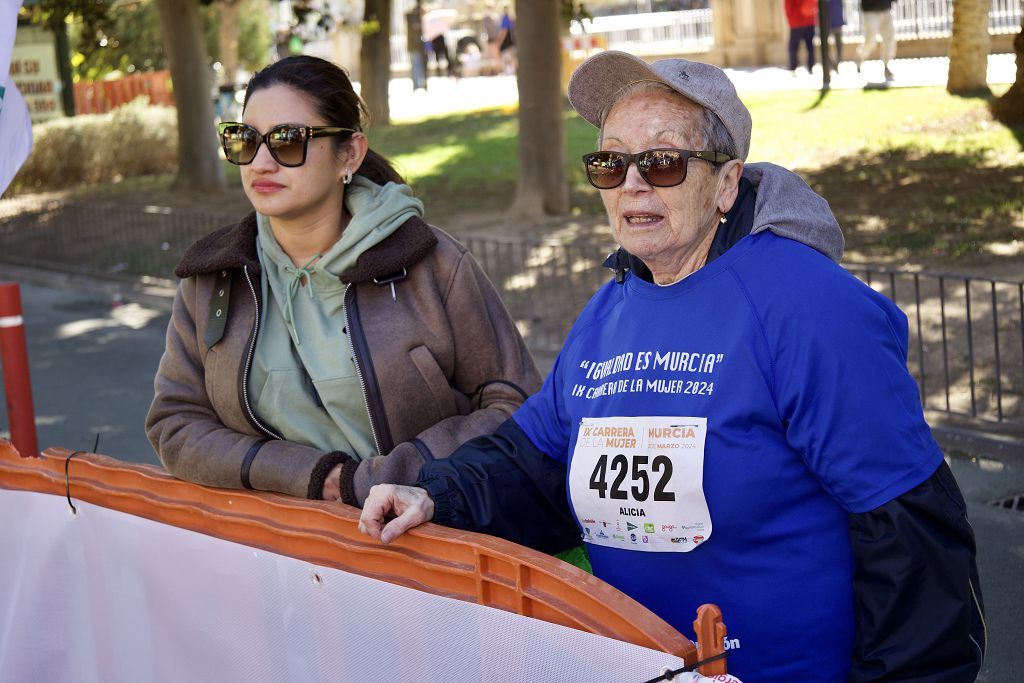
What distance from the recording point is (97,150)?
78.6 feet

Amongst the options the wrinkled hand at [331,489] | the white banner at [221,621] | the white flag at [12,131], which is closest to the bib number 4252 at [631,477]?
the white banner at [221,621]

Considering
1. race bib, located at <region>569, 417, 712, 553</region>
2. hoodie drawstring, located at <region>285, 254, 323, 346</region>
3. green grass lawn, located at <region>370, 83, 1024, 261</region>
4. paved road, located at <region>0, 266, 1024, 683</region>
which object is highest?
hoodie drawstring, located at <region>285, 254, 323, 346</region>

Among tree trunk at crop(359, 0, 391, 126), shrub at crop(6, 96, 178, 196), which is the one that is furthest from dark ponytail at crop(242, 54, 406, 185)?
tree trunk at crop(359, 0, 391, 126)

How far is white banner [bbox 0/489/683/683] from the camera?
2387 millimetres

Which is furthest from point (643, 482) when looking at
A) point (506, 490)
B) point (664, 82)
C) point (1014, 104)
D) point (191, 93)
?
point (191, 93)

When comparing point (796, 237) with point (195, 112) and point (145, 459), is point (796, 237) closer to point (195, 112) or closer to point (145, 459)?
point (145, 459)

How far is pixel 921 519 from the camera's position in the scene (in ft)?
7.74

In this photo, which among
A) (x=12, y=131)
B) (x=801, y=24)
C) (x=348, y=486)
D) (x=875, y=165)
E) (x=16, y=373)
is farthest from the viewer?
(x=801, y=24)

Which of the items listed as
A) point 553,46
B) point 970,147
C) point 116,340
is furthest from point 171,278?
point 970,147

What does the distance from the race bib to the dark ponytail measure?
4.25ft

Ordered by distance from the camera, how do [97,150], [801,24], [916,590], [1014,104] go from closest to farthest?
1. [916,590]
2. [1014,104]
3. [97,150]
4. [801,24]

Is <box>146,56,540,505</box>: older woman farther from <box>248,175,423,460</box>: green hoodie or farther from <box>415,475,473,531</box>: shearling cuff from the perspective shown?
<box>415,475,473,531</box>: shearling cuff

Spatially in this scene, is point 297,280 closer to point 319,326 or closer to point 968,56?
point 319,326

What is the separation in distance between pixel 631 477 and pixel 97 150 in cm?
2303
